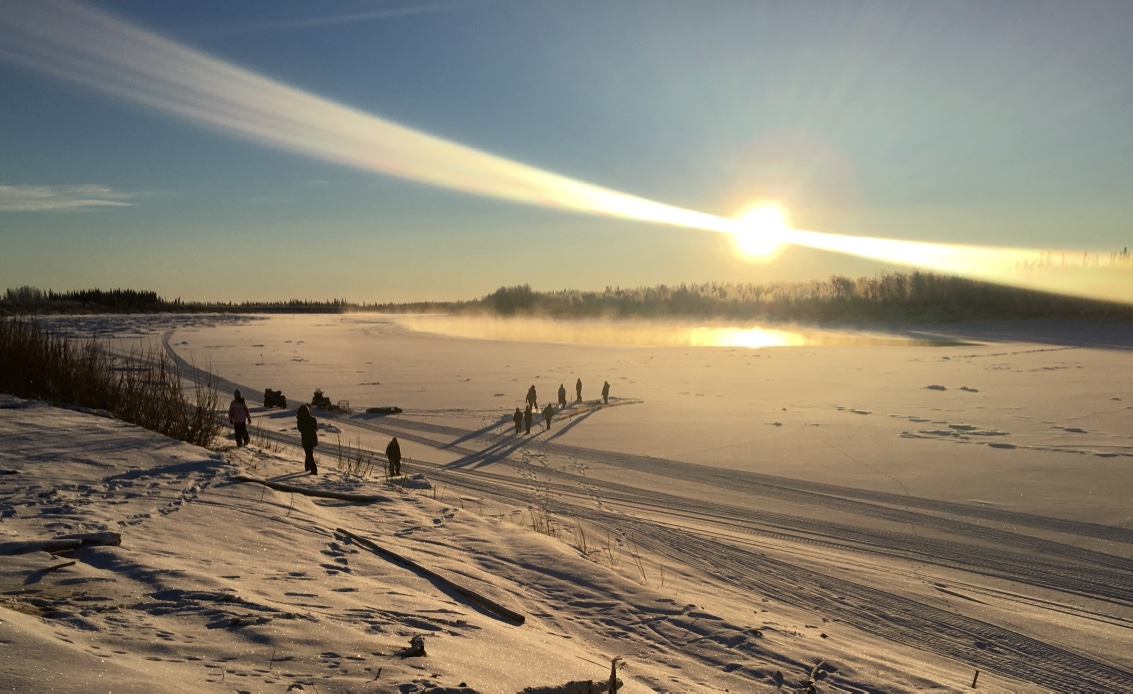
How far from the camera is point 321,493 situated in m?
8.81

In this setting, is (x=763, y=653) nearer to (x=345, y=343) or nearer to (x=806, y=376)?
(x=806, y=376)

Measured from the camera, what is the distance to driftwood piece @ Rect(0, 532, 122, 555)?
492cm

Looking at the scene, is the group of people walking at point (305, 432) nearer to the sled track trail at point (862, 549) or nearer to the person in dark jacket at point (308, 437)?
the person in dark jacket at point (308, 437)

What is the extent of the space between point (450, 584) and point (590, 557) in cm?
240

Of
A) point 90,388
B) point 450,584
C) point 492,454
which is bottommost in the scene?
point 492,454

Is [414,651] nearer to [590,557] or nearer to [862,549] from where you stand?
[590,557]

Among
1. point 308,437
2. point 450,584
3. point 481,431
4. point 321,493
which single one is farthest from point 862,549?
point 481,431

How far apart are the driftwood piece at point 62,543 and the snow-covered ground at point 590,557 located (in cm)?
11

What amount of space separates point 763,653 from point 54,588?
16.4 ft

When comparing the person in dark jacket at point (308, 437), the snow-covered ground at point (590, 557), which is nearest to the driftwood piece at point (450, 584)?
the snow-covered ground at point (590, 557)

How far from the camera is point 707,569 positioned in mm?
8469

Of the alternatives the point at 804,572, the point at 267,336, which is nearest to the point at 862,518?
the point at 804,572

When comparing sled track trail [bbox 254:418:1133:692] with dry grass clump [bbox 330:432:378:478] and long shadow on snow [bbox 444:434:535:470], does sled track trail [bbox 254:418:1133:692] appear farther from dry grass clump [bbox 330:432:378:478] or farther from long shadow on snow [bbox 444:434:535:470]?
dry grass clump [bbox 330:432:378:478]

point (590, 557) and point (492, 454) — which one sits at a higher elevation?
point (590, 557)
